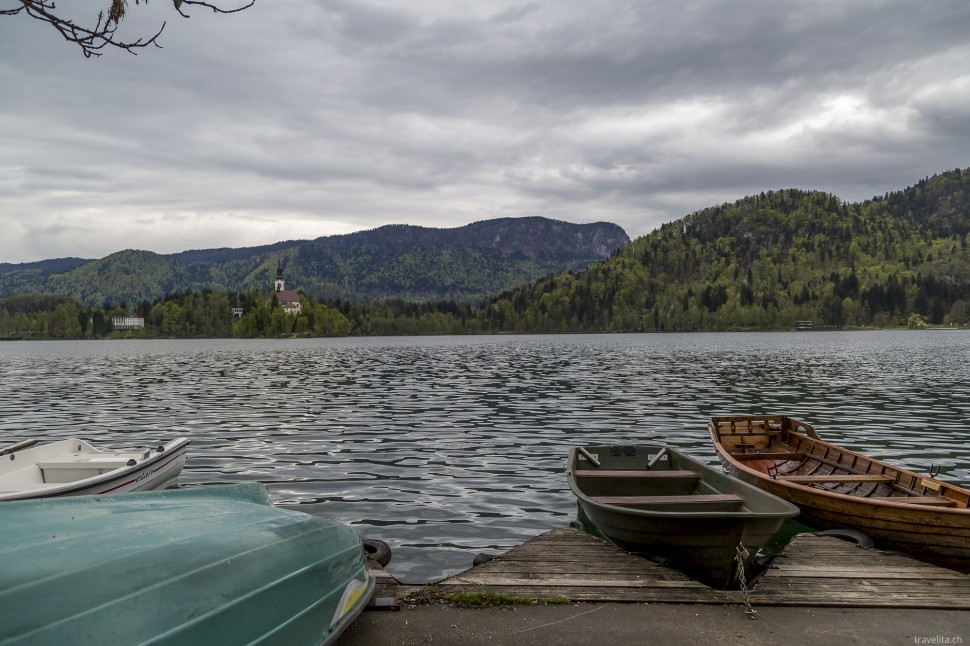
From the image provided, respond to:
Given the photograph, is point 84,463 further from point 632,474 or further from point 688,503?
point 688,503

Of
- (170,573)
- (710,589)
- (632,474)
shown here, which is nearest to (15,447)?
(170,573)

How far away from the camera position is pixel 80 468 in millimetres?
15445

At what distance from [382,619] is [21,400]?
149 ft

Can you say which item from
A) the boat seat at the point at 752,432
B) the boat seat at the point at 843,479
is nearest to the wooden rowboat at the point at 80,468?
the boat seat at the point at 843,479

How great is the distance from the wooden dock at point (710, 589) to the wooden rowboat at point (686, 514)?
38cm

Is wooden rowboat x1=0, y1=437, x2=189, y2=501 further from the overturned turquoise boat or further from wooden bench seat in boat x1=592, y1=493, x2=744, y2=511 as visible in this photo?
wooden bench seat in boat x1=592, y1=493, x2=744, y2=511

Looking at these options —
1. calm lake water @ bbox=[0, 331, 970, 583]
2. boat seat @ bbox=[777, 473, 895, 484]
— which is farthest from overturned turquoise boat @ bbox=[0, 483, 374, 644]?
boat seat @ bbox=[777, 473, 895, 484]

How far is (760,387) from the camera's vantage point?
46.9m

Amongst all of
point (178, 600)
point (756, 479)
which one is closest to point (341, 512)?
point (756, 479)

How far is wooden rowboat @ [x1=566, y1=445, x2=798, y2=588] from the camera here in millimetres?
9547

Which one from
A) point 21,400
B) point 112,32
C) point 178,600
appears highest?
point 112,32

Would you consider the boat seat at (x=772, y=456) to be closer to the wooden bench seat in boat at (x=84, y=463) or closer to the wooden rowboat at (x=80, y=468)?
the wooden rowboat at (x=80, y=468)

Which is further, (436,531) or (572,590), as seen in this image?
(436,531)

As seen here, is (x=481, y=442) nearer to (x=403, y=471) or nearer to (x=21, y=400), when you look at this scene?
(x=403, y=471)
